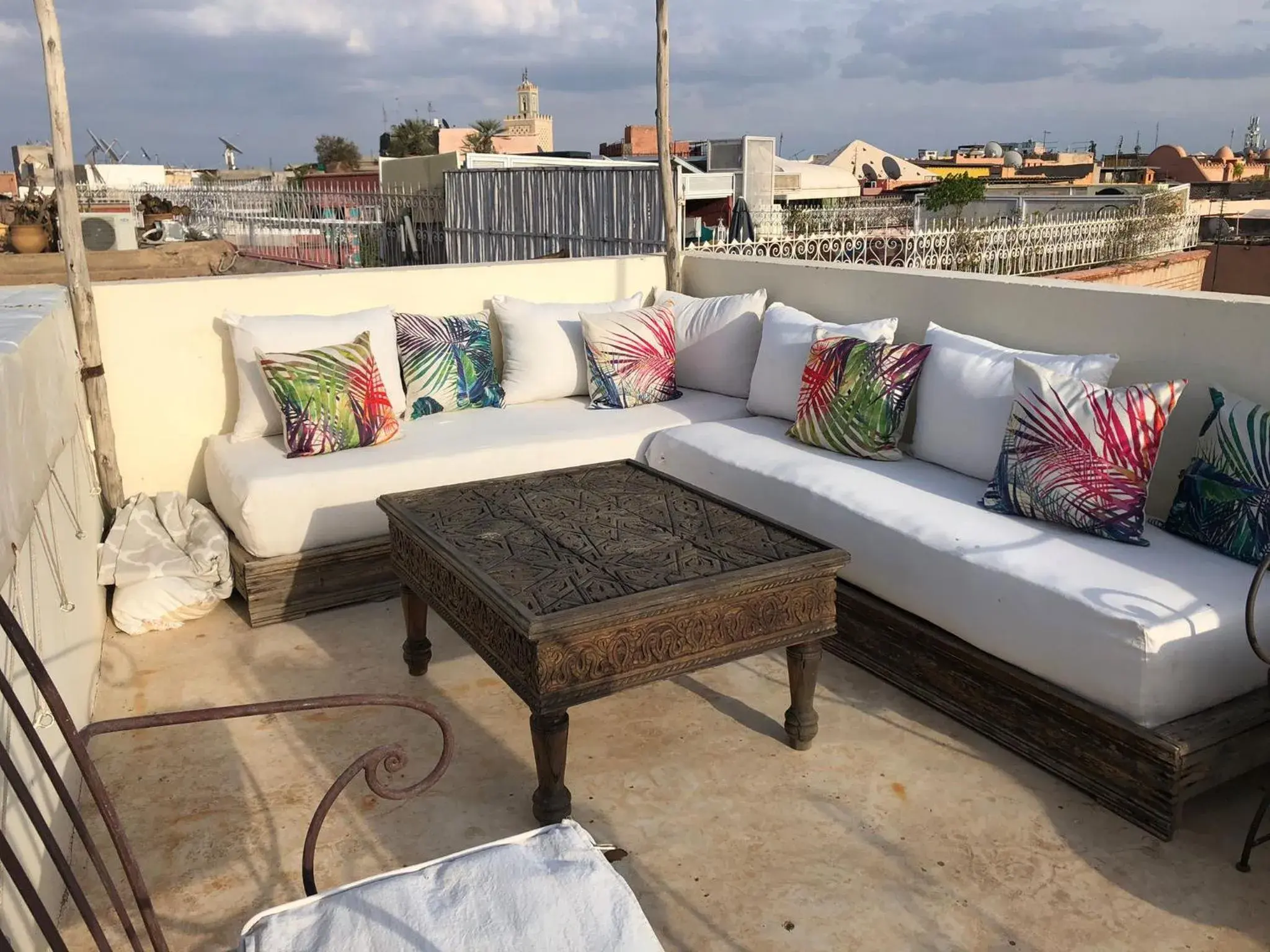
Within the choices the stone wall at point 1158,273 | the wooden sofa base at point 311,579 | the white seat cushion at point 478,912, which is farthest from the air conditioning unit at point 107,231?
the white seat cushion at point 478,912

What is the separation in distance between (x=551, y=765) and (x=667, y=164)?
13.5ft

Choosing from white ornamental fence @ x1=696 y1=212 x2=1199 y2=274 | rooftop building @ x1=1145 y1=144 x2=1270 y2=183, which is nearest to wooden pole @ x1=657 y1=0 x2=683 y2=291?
white ornamental fence @ x1=696 y1=212 x2=1199 y2=274

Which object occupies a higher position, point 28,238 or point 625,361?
point 28,238

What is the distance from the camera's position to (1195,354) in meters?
3.11

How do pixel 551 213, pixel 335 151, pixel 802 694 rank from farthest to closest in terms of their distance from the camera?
pixel 335 151
pixel 551 213
pixel 802 694

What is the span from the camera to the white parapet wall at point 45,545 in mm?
2029

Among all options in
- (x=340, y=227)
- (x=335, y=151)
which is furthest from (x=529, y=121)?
(x=340, y=227)

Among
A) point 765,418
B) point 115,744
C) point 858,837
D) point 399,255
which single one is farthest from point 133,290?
point 399,255

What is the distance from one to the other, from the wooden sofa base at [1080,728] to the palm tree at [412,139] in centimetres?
4030

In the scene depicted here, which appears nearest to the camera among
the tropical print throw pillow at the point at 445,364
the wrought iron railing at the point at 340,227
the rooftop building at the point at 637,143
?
the tropical print throw pillow at the point at 445,364

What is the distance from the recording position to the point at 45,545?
2703mm

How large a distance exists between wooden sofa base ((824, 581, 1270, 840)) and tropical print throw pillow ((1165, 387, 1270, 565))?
414mm

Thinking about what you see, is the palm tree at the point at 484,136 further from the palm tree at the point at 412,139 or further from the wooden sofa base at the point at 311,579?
the wooden sofa base at the point at 311,579

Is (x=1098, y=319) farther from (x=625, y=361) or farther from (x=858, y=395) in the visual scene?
(x=625, y=361)
